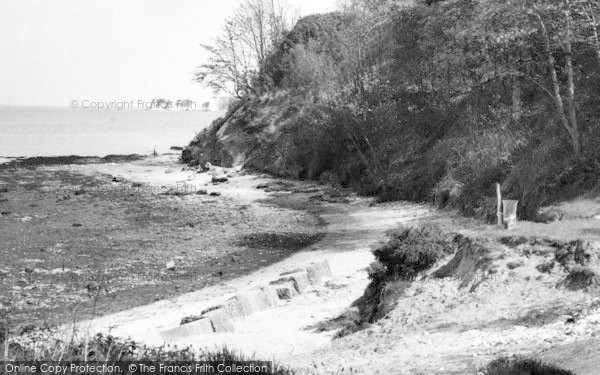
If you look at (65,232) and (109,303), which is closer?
(109,303)

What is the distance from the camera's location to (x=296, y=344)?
1573 centimetres

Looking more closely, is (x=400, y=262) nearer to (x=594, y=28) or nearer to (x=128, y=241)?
(x=594, y=28)

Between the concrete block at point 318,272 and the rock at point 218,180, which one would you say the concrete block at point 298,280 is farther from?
the rock at point 218,180

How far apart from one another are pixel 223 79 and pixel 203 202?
3875 cm

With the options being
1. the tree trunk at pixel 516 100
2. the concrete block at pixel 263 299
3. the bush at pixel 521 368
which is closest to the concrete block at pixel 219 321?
the concrete block at pixel 263 299

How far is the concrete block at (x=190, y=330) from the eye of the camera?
1627 centimetres

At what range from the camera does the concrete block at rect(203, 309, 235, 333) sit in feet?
55.9

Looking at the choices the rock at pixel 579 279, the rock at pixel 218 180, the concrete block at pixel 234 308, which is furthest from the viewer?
the rock at pixel 218 180

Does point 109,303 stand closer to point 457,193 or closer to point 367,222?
point 367,222

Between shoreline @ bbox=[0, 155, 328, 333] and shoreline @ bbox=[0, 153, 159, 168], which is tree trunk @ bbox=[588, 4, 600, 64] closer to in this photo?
shoreline @ bbox=[0, 155, 328, 333]

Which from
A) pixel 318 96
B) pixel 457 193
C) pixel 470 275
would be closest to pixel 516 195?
pixel 457 193

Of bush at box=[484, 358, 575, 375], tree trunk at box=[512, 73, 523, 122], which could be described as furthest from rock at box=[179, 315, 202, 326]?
tree trunk at box=[512, 73, 523, 122]

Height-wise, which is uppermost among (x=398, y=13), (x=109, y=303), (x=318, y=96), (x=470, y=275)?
(x=398, y=13)

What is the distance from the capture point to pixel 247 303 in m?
18.8
